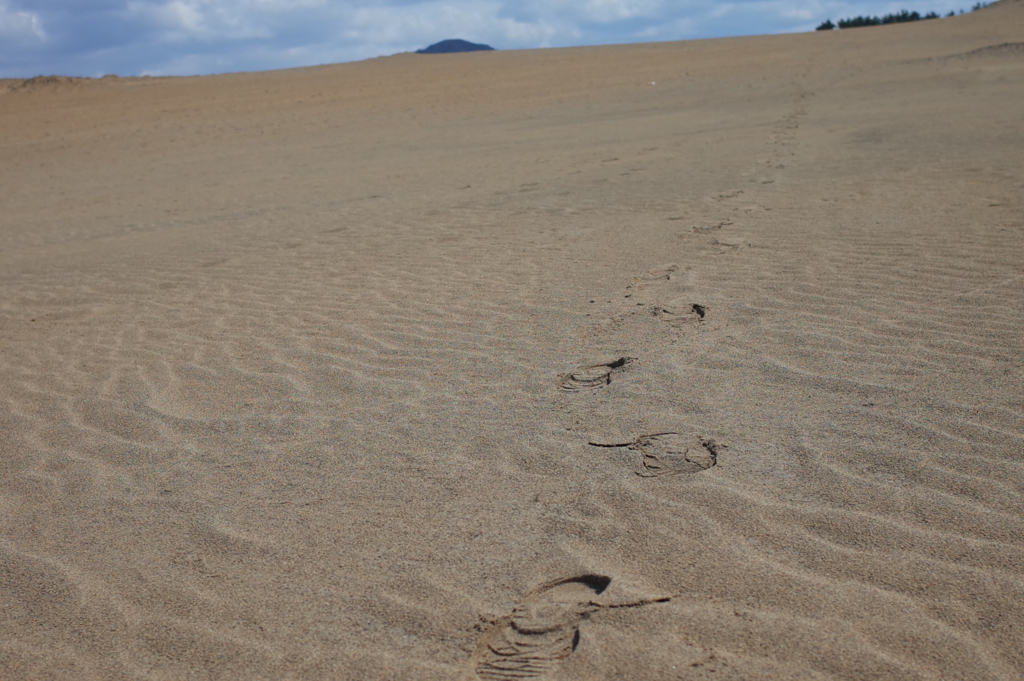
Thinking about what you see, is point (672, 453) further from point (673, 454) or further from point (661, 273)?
point (661, 273)

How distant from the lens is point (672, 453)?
9.87ft

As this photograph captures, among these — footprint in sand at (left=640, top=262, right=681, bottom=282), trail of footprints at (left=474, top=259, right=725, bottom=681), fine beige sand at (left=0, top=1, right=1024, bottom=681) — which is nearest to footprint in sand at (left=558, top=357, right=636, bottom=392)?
fine beige sand at (left=0, top=1, right=1024, bottom=681)

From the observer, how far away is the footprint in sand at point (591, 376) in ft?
12.2

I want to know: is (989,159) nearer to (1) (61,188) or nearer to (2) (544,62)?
(1) (61,188)

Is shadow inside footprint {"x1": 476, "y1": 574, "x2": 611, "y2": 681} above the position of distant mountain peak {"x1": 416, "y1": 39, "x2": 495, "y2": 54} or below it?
below

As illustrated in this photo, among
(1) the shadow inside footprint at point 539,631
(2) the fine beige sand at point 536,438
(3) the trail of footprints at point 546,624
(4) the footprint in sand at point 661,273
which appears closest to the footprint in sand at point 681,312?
(2) the fine beige sand at point 536,438

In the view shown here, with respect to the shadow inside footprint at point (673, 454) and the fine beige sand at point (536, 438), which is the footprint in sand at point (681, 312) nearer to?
the fine beige sand at point (536, 438)

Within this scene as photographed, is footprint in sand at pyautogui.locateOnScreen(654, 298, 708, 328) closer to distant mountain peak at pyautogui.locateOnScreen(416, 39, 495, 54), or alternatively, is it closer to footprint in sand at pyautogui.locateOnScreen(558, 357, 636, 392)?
footprint in sand at pyautogui.locateOnScreen(558, 357, 636, 392)

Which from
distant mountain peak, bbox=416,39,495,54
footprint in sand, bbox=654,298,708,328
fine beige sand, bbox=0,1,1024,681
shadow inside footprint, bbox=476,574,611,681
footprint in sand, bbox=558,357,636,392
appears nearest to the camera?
shadow inside footprint, bbox=476,574,611,681

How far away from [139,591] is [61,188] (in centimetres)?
1271

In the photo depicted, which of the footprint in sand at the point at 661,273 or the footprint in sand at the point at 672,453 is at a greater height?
the footprint in sand at the point at 661,273

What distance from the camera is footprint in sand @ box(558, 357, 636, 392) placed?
3.72 m

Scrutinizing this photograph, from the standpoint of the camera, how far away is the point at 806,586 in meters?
2.23

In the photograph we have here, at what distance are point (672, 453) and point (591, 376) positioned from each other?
88 centimetres
